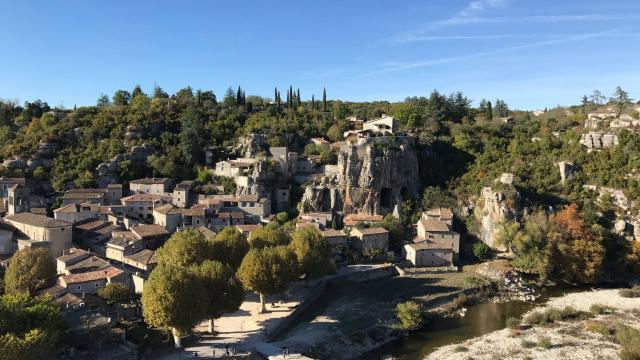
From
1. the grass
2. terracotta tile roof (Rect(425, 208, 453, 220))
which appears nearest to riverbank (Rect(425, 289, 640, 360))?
the grass

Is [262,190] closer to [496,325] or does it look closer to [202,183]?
A: [202,183]

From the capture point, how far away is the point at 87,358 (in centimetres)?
2320

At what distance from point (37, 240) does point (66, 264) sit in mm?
7303

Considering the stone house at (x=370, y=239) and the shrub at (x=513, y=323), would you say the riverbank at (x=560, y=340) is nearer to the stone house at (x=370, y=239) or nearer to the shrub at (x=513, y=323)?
the shrub at (x=513, y=323)

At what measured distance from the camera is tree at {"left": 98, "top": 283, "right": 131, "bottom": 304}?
1194 inches

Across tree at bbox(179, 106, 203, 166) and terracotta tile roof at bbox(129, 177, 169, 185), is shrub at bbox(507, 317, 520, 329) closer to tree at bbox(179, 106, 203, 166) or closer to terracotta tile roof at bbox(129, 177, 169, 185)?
terracotta tile roof at bbox(129, 177, 169, 185)

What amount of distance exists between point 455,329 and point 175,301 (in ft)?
65.8

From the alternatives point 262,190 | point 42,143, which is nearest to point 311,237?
point 262,190

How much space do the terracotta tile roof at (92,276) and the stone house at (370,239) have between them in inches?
902

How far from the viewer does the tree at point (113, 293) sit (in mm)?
30328

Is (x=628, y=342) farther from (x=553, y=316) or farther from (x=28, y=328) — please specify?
(x=28, y=328)

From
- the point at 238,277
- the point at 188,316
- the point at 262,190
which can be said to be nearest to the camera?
the point at 188,316

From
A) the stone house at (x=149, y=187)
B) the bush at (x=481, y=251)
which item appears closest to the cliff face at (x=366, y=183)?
the bush at (x=481, y=251)

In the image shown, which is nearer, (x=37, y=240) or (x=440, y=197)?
(x=37, y=240)
